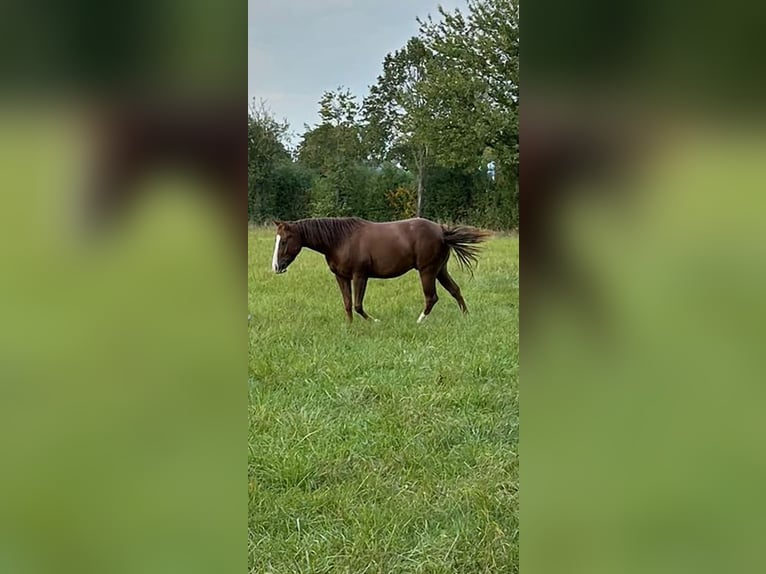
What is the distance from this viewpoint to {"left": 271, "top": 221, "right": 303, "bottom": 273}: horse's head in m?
1.87

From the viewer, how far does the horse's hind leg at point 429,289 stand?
2.13 metres

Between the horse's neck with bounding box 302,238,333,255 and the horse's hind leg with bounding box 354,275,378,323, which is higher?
the horse's neck with bounding box 302,238,333,255

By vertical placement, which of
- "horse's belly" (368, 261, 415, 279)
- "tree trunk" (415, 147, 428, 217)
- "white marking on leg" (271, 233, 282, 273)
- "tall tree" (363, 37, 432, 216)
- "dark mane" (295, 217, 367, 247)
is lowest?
"horse's belly" (368, 261, 415, 279)

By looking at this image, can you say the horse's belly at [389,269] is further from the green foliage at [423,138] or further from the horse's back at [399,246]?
the green foliage at [423,138]

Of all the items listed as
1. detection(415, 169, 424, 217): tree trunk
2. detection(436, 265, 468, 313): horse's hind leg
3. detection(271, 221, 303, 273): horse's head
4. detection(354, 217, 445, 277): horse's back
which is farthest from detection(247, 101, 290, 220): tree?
detection(436, 265, 468, 313): horse's hind leg

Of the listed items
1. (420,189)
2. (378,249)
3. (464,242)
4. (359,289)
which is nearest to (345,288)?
(359,289)

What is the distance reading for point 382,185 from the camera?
5.71ft
